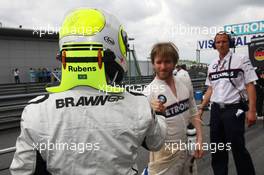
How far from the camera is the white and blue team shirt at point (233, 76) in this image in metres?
4.24

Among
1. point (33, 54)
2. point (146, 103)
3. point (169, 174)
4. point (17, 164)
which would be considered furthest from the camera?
point (33, 54)

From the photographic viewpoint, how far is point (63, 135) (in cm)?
159

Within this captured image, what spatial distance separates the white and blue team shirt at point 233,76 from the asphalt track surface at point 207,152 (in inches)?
48.9

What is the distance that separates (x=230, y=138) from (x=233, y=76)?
2.37 feet

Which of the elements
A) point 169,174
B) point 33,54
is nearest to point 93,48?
point 169,174

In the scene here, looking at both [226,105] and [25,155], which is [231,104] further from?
[25,155]

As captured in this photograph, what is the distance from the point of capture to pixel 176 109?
3102mm

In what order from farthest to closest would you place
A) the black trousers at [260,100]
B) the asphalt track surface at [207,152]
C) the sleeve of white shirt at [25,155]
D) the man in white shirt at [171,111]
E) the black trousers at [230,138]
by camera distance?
the black trousers at [260,100] → the asphalt track surface at [207,152] → the black trousers at [230,138] → the man in white shirt at [171,111] → the sleeve of white shirt at [25,155]

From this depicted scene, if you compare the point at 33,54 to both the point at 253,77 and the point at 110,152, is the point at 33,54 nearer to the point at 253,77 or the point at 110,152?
the point at 253,77

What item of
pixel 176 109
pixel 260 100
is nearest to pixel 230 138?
pixel 176 109

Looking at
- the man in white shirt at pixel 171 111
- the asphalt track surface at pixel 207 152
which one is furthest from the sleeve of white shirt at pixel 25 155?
the asphalt track surface at pixel 207 152

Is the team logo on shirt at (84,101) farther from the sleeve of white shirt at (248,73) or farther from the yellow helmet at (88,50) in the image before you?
the sleeve of white shirt at (248,73)

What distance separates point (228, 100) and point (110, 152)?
293cm
